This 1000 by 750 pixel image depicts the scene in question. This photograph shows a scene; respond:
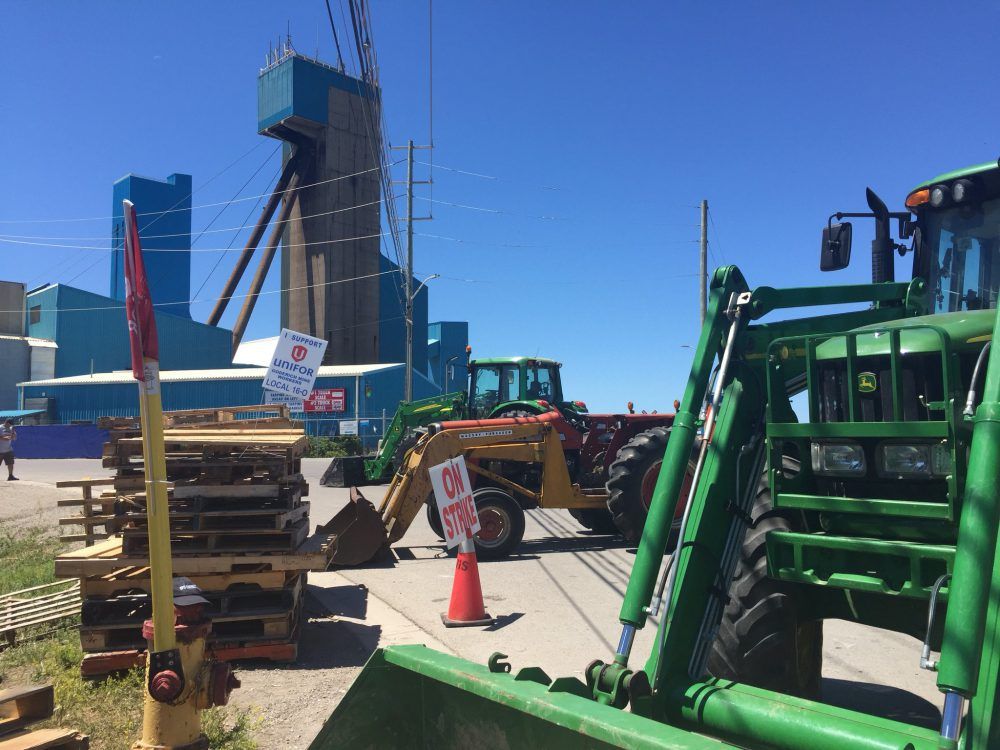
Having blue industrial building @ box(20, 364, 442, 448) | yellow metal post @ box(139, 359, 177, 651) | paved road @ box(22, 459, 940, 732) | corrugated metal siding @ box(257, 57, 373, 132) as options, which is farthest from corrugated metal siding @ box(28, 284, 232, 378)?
yellow metal post @ box(139, 359, 177, 651)

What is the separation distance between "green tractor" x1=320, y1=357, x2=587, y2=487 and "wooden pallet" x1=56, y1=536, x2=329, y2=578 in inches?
287

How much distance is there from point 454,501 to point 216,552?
2345 millimetres

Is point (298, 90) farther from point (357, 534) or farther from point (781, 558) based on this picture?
point (781, 558)

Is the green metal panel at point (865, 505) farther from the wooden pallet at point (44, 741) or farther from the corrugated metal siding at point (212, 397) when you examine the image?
the corrugated metal siding at point (212, 397)

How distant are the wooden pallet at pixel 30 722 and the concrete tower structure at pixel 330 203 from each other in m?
35.8

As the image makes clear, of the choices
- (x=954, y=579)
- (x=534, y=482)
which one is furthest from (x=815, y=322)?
(x=534, y=482)

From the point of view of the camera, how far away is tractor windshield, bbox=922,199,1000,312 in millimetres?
4960

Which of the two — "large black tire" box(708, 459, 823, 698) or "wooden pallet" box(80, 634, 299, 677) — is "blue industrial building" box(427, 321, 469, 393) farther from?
"large black tire" box(708, 459, 823, 698)

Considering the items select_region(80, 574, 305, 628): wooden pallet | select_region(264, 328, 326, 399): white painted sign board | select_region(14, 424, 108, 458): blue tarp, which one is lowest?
select_region(14, 424, 108, 458): blue tarp

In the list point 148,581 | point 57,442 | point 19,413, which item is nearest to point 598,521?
point 148,581

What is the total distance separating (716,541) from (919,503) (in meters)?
0.99

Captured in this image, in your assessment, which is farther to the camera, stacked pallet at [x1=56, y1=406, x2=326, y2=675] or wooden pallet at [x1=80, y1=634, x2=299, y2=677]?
stacked pallet at [x1=56, y1=406, x2=326, y2=675]

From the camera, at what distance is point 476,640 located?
22.3ft

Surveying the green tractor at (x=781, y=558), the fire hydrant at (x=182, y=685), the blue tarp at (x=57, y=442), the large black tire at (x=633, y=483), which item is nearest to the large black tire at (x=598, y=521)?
the large black tire at (x=633, y=483)
